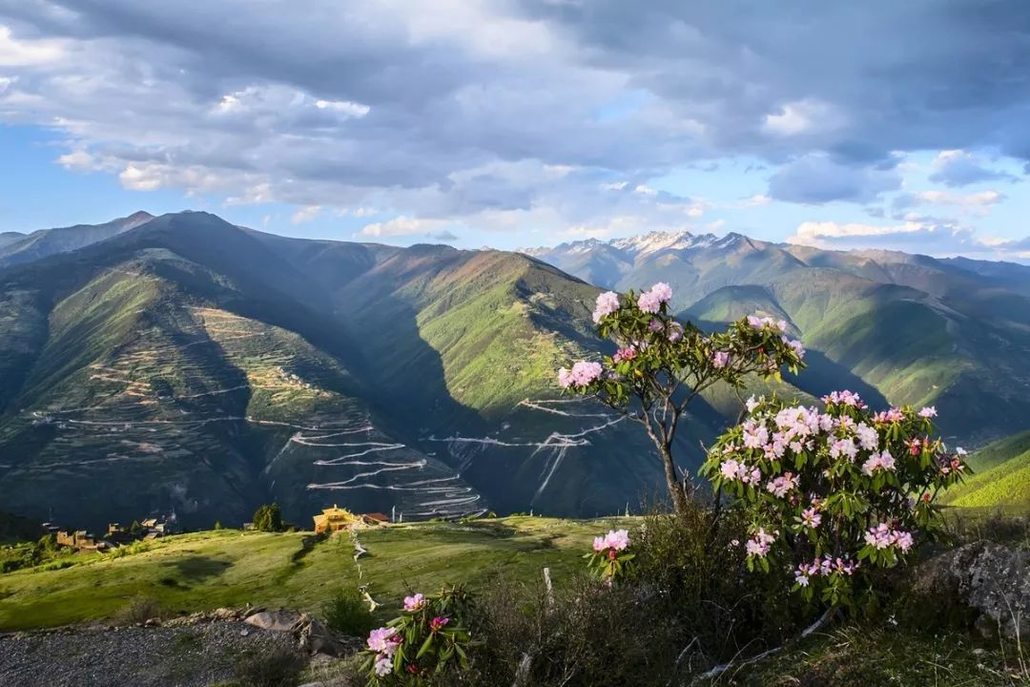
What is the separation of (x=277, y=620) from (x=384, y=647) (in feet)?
75.8

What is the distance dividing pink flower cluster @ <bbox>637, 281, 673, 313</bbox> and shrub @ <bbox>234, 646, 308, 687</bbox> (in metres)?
13.1

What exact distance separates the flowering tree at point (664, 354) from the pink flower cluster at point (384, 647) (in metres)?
5.12

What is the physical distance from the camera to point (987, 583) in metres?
10.3

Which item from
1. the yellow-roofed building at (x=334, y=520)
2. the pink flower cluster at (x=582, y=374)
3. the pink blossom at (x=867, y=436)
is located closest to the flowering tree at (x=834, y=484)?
the pink blossom at (x=867, y=436)

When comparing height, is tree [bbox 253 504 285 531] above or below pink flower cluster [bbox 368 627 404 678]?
below

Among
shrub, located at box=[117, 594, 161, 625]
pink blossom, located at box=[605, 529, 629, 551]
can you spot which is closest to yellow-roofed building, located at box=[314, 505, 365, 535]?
shrub, located at box=[117, 594, 161, 625]

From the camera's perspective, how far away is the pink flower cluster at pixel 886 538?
971 centimetres

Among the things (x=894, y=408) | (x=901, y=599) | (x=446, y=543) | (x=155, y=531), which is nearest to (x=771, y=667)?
(x=901, y=599)

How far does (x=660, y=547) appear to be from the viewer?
11391 mm

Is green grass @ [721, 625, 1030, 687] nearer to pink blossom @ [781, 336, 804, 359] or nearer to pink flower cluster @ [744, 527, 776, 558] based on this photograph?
pink flower cluster @ [744, 527, 776, 558]

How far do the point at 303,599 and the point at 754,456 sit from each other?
1370 inches

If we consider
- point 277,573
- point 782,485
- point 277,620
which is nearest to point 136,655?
point 277,620

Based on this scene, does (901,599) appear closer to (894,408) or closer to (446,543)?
(894,408)

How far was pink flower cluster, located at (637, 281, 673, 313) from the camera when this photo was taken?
1232 centimetres
